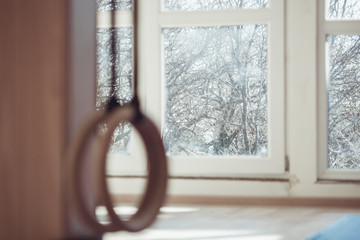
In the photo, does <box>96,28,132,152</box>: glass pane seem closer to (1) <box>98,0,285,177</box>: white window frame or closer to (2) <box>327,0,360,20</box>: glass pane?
(1) <box>98,0,285,177</box>: white window frame

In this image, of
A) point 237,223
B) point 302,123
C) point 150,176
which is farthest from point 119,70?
point 150,176

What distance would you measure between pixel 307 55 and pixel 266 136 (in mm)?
485

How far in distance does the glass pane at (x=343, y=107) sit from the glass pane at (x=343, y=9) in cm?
17


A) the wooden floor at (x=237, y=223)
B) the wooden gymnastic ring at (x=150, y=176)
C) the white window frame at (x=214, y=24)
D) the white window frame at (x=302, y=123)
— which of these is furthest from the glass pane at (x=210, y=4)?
the wooden gymnastic ring at (x=150, y=176)

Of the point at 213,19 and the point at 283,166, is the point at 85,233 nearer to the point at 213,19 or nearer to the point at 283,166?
the point at 283,166

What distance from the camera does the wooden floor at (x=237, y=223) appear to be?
194 centimetres

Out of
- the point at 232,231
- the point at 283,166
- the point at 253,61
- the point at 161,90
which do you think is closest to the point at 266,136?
the point at 283,166

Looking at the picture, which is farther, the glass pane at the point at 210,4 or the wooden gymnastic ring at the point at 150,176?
the glass pane at the point at 210,4

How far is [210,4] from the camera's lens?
279 centimetres

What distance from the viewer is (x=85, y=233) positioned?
1.62 metres

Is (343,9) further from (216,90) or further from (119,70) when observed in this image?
(119,70)

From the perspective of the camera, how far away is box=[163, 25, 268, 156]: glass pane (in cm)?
277

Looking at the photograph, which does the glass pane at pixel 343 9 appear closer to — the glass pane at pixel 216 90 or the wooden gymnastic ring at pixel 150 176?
the glass pane at pixel 216 90

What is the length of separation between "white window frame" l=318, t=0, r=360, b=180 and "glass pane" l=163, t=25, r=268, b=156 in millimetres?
290
